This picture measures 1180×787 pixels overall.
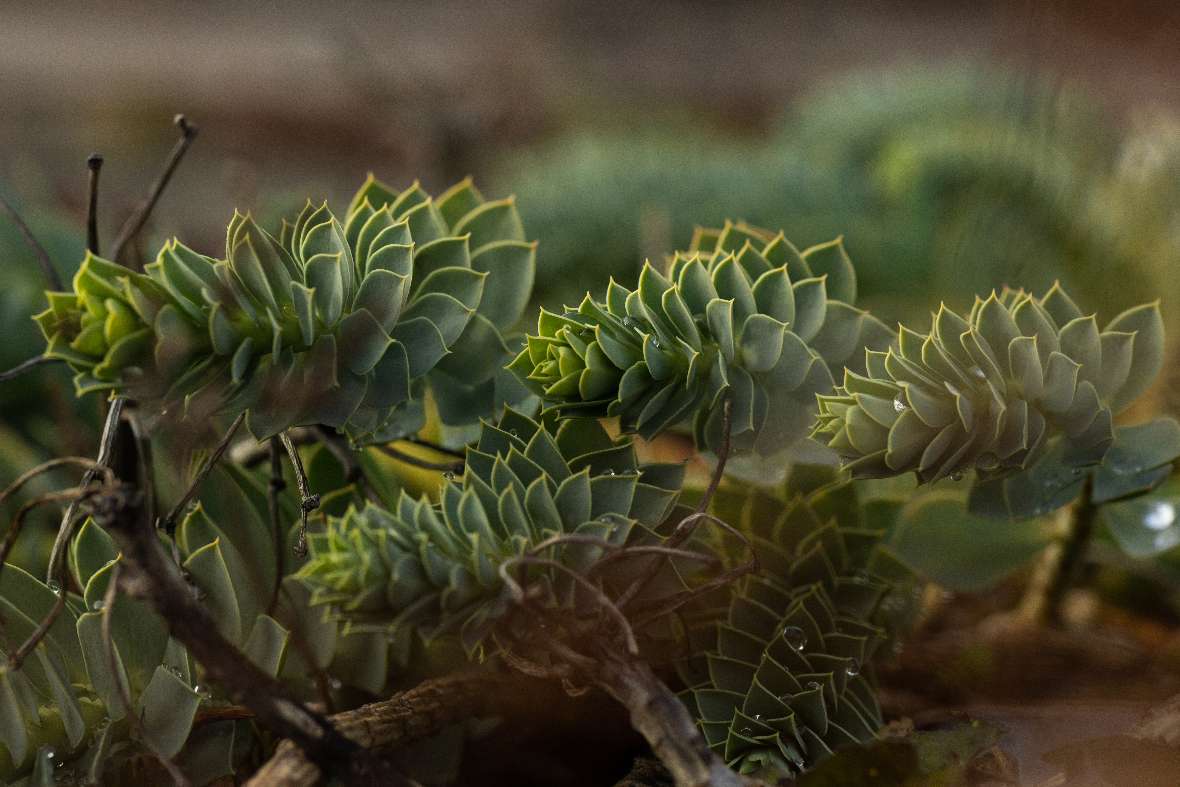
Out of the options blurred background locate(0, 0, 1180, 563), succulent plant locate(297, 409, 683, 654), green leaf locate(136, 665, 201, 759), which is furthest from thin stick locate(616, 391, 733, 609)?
blurred background locate(0, 0, 1180, 563)

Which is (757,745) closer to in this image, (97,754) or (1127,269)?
(97,754)

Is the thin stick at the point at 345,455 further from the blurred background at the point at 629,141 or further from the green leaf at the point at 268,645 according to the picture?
the blurred background at the point at 629,141

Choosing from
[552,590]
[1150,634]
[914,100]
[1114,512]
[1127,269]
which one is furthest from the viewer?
[914,100]

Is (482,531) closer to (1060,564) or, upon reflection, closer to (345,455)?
(345,455)

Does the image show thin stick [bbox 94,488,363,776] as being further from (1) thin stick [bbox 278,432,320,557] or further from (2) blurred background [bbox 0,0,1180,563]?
(2) blurred background [bbox 0,0,1180,563]

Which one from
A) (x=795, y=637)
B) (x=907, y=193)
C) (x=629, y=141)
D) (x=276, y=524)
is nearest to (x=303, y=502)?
(x=276, y=524)

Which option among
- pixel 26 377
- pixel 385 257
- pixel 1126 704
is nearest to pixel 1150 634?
pixel 1126 704

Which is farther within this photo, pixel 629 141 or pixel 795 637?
pixel 629 141
